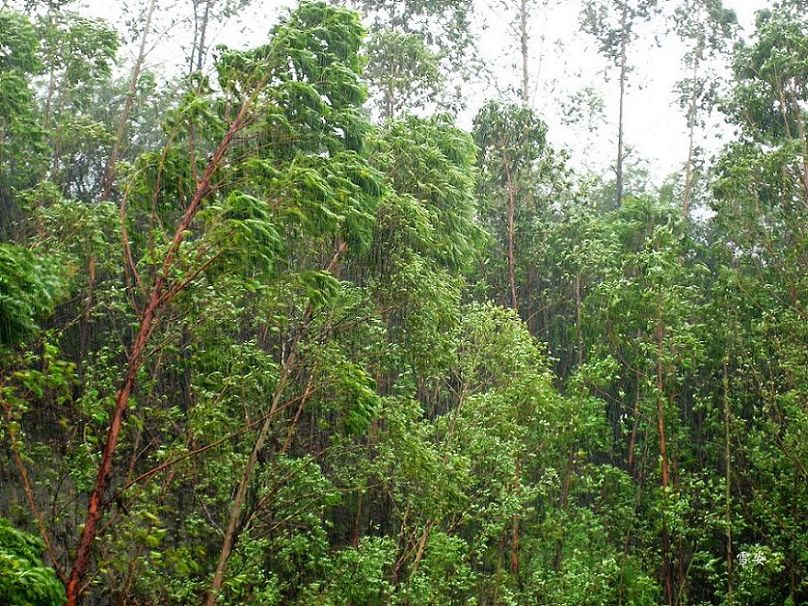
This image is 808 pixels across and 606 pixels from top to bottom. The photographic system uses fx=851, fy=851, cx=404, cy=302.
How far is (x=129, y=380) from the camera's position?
7238 mm

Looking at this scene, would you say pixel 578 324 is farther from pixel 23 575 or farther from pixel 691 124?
pixel 23 575

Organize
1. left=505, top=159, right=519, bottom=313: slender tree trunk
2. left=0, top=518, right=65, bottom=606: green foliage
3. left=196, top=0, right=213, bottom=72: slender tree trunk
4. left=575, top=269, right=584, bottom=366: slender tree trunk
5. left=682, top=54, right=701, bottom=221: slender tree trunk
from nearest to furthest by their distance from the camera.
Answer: left=0, top=518, right=65, bottom=606: green foliage < left=575, top=269, right=584, bottom=366: slender tree trunk < left=505, top=159, right=519, bottom=313: slender tree trunk < left=196, top=0, right=213, bottom=72: slender tree trunk < left=682, top=54, right=701, bottom=221: slender tree trunk

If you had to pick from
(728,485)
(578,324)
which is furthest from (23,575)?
(578,324)

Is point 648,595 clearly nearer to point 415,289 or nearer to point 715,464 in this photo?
point 715,464

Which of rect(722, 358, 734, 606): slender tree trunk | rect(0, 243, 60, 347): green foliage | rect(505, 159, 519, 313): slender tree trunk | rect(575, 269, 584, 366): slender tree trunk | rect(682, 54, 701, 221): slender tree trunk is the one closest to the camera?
rect(0, 243, 60, 347): green foliage

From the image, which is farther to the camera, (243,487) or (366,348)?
(366,348)

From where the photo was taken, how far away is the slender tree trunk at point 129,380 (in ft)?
22.3

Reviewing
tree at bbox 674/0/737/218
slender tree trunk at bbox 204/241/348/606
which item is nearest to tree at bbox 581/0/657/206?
tree at bbox 674/0/737/218

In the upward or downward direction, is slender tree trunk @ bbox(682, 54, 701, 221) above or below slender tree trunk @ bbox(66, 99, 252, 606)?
above

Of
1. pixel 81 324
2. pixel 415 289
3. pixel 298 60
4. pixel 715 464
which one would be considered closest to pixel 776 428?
pixel 715 464

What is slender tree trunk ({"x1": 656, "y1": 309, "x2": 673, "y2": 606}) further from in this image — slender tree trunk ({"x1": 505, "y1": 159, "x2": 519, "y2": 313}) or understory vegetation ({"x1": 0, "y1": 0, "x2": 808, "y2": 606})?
slender tree trunk ({"x1": 505, "y1": 159, "x2": 519, "y2": 313})

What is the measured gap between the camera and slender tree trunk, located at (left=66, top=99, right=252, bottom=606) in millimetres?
6801

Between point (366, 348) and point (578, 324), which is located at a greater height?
point (578, 324)

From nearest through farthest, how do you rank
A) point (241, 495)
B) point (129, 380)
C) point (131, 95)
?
point (129, 380) < point (241, 495) < point (131, 95)
